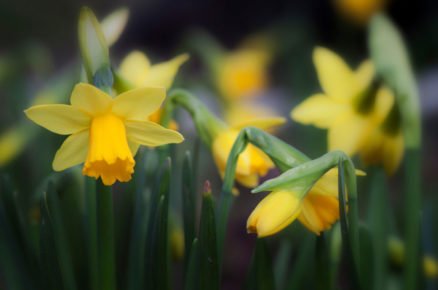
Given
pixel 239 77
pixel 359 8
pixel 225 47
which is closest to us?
pixel 239 77

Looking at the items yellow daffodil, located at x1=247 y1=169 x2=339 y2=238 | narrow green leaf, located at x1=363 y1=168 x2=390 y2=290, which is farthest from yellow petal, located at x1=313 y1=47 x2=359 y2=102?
yellow daffodil, located at x1=247 y1=169 x2=339 y2=238

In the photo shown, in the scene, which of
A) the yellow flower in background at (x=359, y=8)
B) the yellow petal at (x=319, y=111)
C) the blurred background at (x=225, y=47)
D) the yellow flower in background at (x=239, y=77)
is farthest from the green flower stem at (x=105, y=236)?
the yellow flower in background at (x=359, y=8)

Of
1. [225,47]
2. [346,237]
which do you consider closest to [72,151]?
[346,237]

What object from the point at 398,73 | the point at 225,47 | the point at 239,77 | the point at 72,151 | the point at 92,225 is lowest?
the point at 92,225

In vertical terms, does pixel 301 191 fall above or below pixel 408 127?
below

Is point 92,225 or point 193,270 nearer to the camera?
point 193,270

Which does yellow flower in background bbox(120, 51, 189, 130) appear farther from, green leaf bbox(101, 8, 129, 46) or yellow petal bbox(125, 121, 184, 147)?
yellow petal bbox(125, 121, 184, 147)

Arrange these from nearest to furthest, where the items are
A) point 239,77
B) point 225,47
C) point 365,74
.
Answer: point 365,74 < point 239,77 < point 225,47

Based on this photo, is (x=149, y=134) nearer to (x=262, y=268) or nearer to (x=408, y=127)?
(x=262, y=268)
